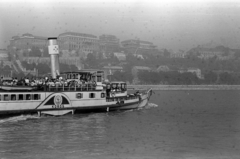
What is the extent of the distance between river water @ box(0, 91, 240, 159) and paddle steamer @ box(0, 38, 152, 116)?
97 centimetres

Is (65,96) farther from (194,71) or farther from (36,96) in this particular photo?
(194,71)

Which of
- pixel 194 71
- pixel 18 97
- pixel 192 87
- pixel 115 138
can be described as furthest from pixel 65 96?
pixel 194 71

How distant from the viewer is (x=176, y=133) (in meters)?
26.0

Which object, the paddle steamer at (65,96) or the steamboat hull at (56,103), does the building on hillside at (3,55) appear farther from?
the steamboat hull at (56,103)

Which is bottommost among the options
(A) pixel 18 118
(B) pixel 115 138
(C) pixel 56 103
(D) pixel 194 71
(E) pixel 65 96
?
(B) pixel 115 138

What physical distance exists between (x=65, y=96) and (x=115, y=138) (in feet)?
38.7

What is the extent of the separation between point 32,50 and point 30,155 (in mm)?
172467

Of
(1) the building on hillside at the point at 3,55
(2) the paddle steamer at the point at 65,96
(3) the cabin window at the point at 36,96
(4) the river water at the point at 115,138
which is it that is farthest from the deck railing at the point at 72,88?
(1) the building on hillside at the point at 3,55

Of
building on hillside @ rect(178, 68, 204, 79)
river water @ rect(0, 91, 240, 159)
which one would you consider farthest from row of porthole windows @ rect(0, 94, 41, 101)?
building on hillside @ rect(178, 68, 204, 79)

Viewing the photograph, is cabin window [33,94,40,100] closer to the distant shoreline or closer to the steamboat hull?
the steamboat hull

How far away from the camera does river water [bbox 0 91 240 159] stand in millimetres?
18875

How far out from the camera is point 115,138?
23562 millimetres

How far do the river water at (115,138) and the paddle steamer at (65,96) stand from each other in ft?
3.18

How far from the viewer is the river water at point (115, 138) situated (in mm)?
18875
